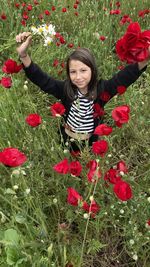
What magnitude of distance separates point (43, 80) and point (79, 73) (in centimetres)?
26

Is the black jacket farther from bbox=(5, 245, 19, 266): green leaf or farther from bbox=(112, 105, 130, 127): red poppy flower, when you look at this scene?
bbox=(5, 245, 19, 266): green leaf

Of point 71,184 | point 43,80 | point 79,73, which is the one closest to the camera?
point 71,184

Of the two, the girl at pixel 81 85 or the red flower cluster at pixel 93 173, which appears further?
the girl at pixel 81 85

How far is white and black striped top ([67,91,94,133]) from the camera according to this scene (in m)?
2.10

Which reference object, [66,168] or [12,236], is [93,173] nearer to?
[66,168]

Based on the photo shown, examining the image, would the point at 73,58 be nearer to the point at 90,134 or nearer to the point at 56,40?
the point at 90,134

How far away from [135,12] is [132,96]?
1533 mm

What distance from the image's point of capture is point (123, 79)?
6.54 ft

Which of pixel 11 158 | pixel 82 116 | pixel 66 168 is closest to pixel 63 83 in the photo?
pixel 82 116

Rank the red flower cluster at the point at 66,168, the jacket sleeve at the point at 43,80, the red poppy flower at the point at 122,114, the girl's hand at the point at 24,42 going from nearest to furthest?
the red flower cluster at the point at 66,168, the red poppy flower at the point at 122,114, the girl's hand at the point at 24,42, the jacket sleeve at the point at 43,80

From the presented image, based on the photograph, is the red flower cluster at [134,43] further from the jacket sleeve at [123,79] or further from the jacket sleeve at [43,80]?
the jacket sleeve at [43,80]

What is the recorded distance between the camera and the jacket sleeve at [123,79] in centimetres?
194

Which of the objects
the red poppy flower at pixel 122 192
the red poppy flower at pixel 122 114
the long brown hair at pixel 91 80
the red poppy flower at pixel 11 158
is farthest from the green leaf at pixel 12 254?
the long brown hair at pixel 91 80

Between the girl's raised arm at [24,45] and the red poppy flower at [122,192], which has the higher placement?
the girl's raised arm at [24,45]
